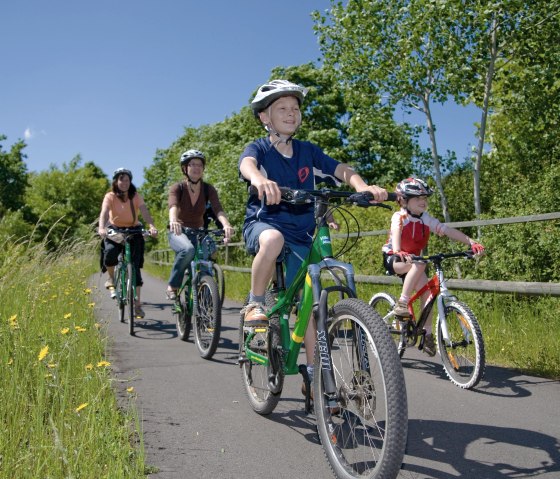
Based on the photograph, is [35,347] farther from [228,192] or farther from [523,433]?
[228,192]

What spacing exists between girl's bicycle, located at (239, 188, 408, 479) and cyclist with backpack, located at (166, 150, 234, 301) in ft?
10.7

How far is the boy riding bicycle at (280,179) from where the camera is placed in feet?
11.2

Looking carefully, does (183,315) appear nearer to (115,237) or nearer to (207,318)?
(207,318)

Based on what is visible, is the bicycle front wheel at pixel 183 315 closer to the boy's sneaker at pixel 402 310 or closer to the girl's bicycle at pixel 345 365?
the boy's sneaker at pixel 402 310

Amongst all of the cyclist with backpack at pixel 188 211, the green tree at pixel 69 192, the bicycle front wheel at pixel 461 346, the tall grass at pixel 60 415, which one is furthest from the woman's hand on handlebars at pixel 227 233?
the green tree at pixel 69 192

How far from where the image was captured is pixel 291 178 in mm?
3707

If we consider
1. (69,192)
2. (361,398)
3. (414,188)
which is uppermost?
(69,192)

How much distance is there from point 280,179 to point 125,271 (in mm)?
5084

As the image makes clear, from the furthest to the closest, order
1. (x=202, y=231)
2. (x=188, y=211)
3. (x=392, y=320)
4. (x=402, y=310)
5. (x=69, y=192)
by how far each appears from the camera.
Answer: (x=69, y=192) → (x=188, y=211) → (x=202, y=231) → (x=392, y=320) → (x=402, y=310)

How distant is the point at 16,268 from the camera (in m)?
6.60

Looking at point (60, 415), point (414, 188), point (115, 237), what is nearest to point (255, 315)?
point (60, 415)

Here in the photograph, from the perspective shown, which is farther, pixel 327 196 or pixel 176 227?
pixel 176 227

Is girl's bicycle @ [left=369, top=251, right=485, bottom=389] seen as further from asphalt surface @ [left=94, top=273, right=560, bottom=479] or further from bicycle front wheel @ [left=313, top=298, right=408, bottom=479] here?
bicycle front wheel @ [left=313, top=298, right=408, bottom=479]

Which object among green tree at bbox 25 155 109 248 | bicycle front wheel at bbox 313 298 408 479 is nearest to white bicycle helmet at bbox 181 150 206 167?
bicycle front wheel at bbox 313 298 408 479
